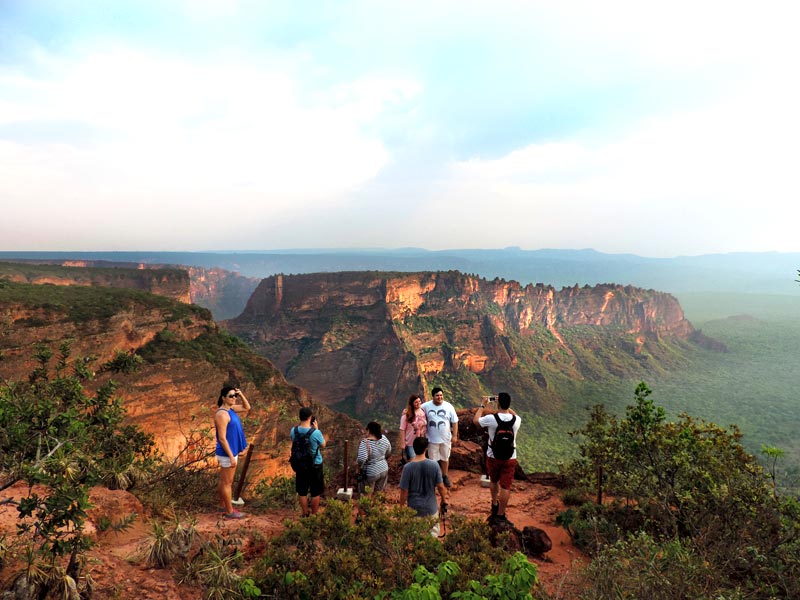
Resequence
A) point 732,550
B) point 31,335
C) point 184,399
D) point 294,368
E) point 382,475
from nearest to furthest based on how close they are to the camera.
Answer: point 732,550
point 382,475
point 31,335
point 184,399
point 294,368

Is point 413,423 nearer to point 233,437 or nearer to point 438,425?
point 438,425

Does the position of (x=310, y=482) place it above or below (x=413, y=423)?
below

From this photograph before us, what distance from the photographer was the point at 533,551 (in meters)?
7.22

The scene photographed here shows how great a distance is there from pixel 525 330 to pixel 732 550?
95.9m

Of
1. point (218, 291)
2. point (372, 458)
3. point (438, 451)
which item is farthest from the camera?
point (218, 291)

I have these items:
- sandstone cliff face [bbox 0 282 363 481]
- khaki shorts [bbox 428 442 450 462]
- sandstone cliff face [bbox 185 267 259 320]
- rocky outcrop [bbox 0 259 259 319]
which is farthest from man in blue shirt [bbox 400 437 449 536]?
sandstone cliff face [bbox 185 267 259 320]

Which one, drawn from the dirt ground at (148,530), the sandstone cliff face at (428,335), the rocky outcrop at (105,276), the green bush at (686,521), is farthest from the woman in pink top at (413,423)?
the sandstone cliff face at (428,335)

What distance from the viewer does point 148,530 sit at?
19.0ft

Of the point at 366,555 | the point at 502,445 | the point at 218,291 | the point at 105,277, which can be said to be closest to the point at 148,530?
the point at 366,555

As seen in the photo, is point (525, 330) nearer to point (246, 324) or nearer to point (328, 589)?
point (246, 324)

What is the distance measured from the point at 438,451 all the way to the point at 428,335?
2870 inches

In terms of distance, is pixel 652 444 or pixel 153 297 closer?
pixel 652 444

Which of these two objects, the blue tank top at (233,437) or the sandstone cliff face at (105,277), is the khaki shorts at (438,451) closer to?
the blue tank top at (233,437)

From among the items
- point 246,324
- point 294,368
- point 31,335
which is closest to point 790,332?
point 294,368
